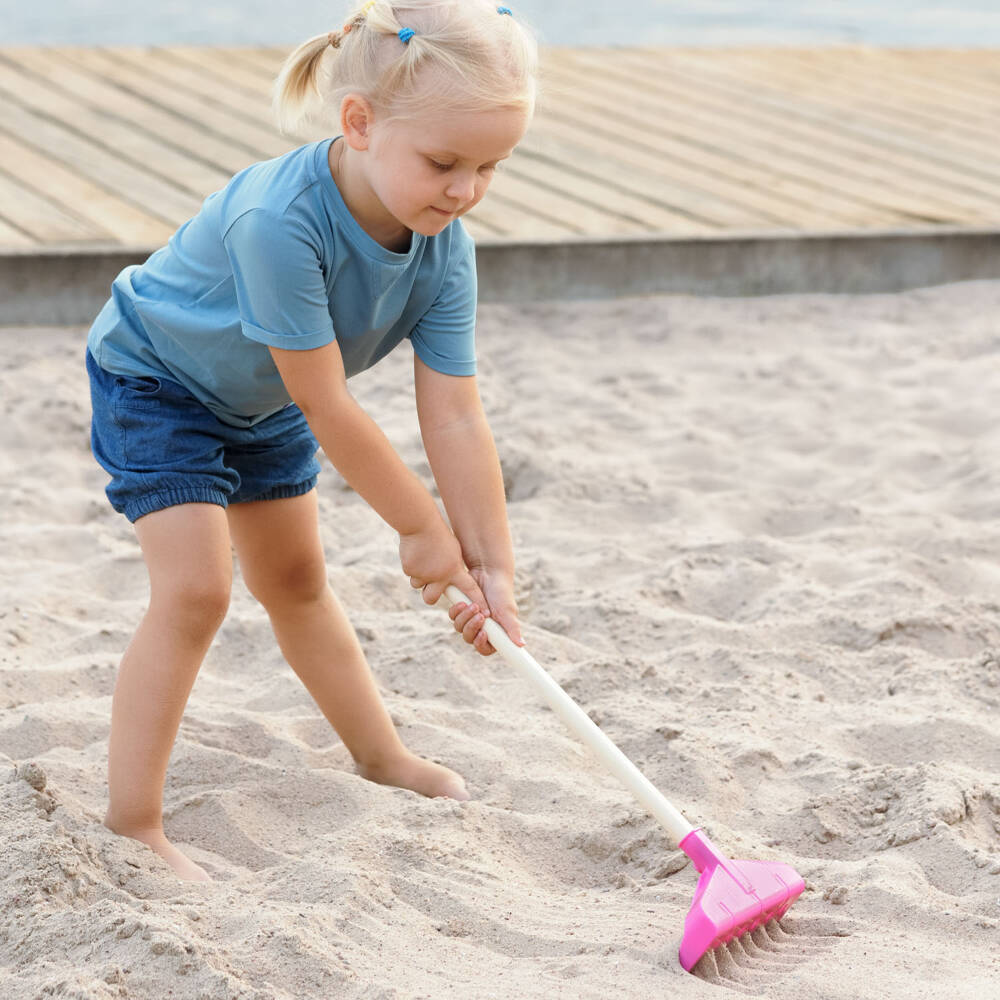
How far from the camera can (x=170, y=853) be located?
188 cm

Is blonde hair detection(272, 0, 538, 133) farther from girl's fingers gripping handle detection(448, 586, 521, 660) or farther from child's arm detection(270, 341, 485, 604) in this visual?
girl's fingers gripping handle detection(448, 586, 521, 660)

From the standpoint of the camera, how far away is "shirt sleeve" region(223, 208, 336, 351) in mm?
1664

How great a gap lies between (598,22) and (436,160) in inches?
268

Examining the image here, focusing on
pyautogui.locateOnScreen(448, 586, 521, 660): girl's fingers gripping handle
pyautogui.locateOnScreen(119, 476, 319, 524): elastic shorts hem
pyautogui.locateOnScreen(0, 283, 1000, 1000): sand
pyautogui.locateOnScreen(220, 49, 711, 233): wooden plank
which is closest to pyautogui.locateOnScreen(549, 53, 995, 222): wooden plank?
pyautogui.locateOnScreen(220, 49, 711, 233): wooden plank

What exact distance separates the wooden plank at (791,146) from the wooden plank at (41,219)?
7.58ft

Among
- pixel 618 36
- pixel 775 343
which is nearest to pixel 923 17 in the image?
pixel 618 36

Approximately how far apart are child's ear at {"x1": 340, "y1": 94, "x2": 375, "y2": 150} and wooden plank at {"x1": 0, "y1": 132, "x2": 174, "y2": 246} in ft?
7.53

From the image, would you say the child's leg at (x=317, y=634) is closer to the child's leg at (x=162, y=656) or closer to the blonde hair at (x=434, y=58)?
the child's leg at (x=162, y=656)

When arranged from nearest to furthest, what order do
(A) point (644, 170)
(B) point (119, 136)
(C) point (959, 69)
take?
(B) point (119, 136) → (A) point (644, 170) → (C) point (959, 69)

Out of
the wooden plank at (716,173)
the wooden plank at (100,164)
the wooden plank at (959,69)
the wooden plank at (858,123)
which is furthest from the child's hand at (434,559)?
the wooden plank at (959,69)

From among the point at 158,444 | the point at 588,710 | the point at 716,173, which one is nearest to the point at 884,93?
the point at 716,173

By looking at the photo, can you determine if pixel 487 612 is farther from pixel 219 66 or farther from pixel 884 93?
pixel 884 93

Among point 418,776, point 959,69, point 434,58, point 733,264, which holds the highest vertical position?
point 434,58

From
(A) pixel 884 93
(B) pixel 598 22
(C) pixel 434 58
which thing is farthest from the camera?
(B) pixel 598 22
